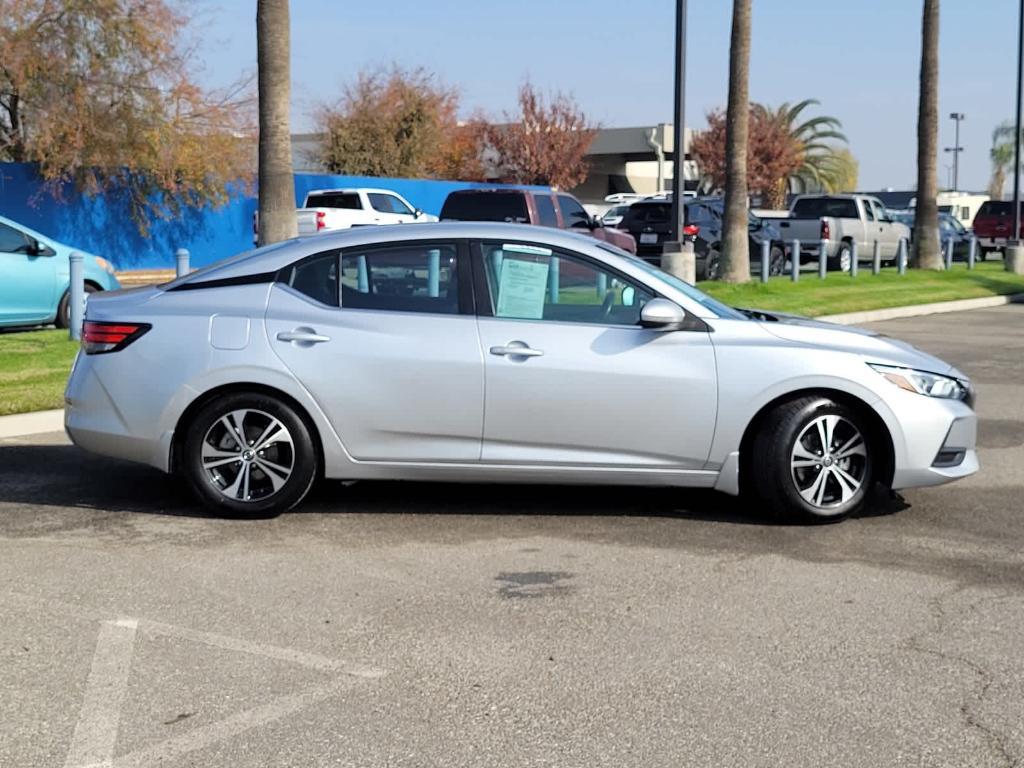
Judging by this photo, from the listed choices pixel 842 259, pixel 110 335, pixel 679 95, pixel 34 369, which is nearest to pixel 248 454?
pixel 110 335

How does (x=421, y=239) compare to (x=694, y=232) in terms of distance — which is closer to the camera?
(x=421, y=239)

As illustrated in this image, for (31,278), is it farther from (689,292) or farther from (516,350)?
(689,292)

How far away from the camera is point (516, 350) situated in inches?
290

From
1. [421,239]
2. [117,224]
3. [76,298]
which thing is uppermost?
[117,224]

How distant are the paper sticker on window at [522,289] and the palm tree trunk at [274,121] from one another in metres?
8.39

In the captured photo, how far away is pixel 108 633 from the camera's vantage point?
5.54m

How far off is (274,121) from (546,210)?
802 centimetres

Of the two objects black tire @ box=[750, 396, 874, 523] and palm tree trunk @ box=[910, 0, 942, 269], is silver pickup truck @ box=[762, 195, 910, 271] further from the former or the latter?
black tire @ box=[750, 396, 874, 523]

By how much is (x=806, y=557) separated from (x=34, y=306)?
37.7ft

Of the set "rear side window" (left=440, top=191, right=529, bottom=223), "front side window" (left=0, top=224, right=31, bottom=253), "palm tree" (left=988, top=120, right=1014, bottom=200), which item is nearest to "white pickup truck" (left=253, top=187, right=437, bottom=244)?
"rear side window" (left=440, top=191, right=529, bottom=223)

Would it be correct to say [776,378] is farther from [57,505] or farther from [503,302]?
[57,505]

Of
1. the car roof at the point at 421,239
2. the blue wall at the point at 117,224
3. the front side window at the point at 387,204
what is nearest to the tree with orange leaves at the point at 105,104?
the blue wall at the point at 117,224

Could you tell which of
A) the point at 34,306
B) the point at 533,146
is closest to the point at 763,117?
the point at 533,146

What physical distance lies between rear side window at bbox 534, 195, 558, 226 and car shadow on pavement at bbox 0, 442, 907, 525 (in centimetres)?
1431
